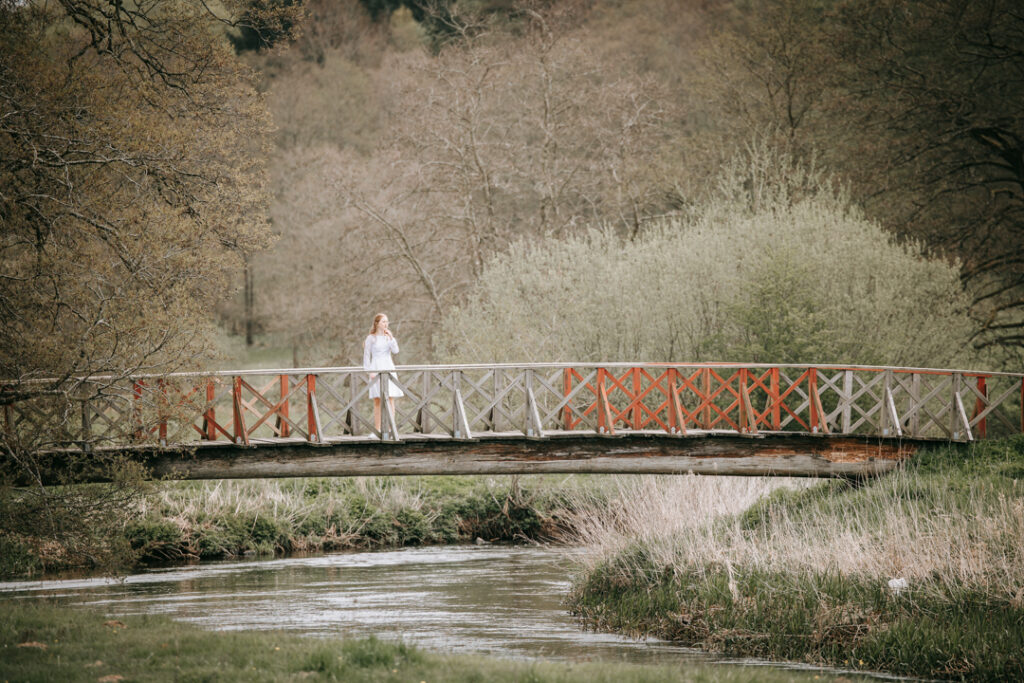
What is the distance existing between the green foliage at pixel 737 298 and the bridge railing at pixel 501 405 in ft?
2.38

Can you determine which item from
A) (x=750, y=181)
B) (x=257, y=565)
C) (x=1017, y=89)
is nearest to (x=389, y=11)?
(x=750, y=181)

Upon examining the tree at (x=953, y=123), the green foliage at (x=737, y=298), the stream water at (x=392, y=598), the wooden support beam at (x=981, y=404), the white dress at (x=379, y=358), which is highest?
the tree at (x=953, y=123)

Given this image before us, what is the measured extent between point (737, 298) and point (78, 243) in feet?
46.6

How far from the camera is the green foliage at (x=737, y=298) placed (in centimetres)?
2416

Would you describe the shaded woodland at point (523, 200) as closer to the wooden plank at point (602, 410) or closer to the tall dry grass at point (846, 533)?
the tall dry grass at point (846, 533)

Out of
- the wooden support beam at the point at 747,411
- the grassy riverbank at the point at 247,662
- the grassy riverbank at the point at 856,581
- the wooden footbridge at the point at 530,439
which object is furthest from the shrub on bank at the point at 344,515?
the grassy riverbank at the point at 247,662

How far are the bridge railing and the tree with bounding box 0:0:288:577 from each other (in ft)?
1.09

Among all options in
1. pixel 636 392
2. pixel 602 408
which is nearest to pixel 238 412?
pixel 602 408

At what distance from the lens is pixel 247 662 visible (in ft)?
35.9

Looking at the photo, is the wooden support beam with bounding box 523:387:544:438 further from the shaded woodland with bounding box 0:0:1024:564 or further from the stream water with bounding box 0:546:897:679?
the shaded woodland with bounding box 0:0:1024:564

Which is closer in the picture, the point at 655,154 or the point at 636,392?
the point at 636,392

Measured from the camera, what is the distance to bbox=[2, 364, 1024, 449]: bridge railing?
48.8ft

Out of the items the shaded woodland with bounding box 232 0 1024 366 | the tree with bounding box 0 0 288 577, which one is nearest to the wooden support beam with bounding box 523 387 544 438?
the tree with bounding box 0 0 288 577

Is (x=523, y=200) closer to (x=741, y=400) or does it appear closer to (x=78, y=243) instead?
(x=741, y=400)
